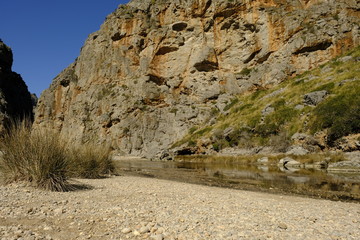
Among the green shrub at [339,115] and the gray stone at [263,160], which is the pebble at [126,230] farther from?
the green shrub at [339,115]

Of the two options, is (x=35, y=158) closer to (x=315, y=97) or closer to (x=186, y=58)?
(x=315, y=97)

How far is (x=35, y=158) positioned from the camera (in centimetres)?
966

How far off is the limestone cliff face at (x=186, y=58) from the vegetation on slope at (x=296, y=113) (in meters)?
5.87

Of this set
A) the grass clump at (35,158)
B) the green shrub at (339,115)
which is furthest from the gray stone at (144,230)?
the green shrub at (339,115)

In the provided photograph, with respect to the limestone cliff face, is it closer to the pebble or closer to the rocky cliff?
the rocky cliff

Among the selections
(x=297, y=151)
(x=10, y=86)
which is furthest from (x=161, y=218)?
(x=10, y=86)

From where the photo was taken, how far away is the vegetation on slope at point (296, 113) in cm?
2809

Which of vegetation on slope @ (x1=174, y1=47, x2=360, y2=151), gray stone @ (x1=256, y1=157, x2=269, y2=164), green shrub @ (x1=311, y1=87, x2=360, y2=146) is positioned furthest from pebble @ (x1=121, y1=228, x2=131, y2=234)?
green shrub @ (x1=311, y1=87, x2=360, y2=146)

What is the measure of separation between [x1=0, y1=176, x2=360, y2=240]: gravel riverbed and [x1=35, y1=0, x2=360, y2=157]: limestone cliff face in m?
46.2

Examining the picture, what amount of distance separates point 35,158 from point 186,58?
58813 millimetres

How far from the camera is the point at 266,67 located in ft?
181

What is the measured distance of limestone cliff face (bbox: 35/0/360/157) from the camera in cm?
5069

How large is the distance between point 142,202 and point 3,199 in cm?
384

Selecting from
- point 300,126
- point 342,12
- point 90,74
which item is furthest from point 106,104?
point 342,12
